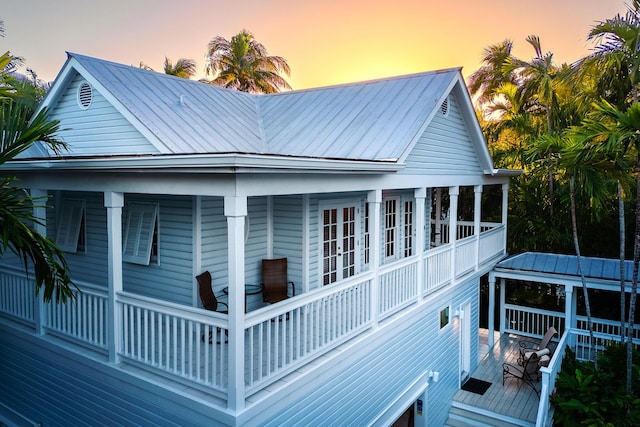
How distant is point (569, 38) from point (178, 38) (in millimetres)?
20735

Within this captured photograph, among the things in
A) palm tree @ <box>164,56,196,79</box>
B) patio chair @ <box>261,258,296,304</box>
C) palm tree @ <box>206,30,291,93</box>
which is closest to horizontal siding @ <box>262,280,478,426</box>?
patio chair @ <box>261,258,296,304</box>

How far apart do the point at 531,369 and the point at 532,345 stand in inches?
103

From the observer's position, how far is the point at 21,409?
7.40 m

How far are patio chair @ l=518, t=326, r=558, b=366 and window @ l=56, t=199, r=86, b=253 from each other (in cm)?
1108

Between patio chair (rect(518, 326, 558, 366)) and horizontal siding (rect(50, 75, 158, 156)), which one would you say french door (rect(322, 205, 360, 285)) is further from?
patio chair (rect(518, 326, 558, 366))

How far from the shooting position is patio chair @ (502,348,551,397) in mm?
10750

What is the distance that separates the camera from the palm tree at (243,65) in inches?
1045

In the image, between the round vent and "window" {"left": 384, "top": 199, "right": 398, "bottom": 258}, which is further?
"window" {"left": 384, "top": 199, "right": 398, "bottom": 258}

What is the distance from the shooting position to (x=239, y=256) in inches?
175

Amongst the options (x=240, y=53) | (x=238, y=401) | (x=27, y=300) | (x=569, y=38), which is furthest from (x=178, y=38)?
(x=238, y=401)

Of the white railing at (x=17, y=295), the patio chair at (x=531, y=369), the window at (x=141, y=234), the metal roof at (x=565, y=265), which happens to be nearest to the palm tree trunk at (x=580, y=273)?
the metal roof at (x=565, y=265)

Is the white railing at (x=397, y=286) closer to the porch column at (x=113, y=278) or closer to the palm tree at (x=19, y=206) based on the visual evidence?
the porch column at (x=113, y=278)

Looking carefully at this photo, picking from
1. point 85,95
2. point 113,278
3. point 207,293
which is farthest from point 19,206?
point 85,95

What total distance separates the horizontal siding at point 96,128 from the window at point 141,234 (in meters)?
1.04
